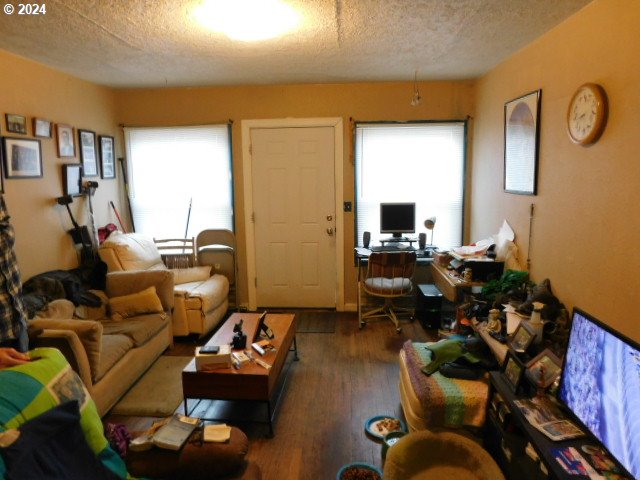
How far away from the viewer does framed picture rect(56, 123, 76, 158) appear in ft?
11.8

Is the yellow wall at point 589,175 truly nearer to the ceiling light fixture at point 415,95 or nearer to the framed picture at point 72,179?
the ceiling light fixture at point 415,95

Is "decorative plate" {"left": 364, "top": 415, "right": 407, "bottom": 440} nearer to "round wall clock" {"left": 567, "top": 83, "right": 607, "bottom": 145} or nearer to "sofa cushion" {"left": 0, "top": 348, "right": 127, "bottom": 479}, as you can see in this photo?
"sofa cushion" {"left": 0, "top": 348, "right": 127, "bottom": 479}

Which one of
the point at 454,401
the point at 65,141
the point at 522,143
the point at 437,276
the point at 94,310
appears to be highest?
the point at 65,141

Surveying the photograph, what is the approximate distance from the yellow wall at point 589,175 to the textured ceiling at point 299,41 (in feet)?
0.74

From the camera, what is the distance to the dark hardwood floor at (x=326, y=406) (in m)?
2.29

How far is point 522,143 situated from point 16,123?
380 centimetres

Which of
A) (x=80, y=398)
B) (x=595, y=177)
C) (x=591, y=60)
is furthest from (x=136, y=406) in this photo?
(x=591, y=60)

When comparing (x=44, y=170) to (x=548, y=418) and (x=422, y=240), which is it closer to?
(x=422, y=240)

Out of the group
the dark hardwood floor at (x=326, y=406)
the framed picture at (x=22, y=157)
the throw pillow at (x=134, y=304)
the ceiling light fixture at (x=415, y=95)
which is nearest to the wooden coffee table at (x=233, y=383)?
the dark hardwood floor at (x=326, y=406)

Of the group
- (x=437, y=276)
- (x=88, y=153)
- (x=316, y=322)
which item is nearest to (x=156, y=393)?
(x=316, y=322)

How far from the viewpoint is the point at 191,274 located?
4.29 meters

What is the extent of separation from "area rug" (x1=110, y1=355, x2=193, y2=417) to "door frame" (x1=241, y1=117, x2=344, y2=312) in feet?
4.97

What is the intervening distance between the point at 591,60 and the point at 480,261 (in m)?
1.61

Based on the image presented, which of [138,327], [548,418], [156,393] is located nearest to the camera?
[548,418]
